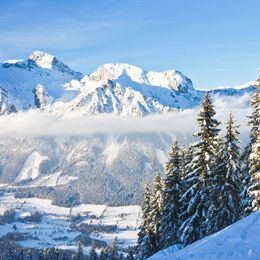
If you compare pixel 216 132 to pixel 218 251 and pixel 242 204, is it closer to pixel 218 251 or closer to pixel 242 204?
pixel 242 204

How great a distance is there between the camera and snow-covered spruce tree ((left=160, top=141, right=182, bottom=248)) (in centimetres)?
5025

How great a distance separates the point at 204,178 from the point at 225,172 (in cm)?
199

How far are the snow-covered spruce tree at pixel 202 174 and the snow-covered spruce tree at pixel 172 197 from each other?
4.01 m

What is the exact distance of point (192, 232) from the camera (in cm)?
4581

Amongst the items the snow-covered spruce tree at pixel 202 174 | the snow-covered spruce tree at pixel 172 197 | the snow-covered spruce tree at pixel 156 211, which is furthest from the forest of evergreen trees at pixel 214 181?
the snow-covered spruce tree at pixel 156 211

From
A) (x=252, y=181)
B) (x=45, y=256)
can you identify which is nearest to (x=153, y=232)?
(x=252, y=181)

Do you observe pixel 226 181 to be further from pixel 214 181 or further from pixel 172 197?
pixel 172 197

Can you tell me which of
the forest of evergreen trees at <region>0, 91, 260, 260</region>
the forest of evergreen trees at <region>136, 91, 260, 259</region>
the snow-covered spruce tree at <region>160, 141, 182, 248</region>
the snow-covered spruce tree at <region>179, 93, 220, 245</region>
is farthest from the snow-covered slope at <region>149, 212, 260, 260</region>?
the snow-covered spruce tree at <region>160, 141, 182, 248</region>

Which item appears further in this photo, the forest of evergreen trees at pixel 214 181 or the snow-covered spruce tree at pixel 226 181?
the snow-covered spruce tree at pixel 226 181

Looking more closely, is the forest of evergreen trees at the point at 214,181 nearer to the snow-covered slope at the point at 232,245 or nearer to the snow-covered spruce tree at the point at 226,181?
the snow-covered spruce tree at the point at 226,181

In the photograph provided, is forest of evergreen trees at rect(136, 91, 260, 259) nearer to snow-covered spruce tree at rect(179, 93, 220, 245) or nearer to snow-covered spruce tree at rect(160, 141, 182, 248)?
snow-covered spruce tree at rect(179, 93, 220, 245)

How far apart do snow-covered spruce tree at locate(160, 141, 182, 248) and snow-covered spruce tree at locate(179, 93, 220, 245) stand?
13.1ft

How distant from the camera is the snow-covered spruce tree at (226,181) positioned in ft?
147

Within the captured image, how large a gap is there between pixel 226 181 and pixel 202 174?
7.30 feet
